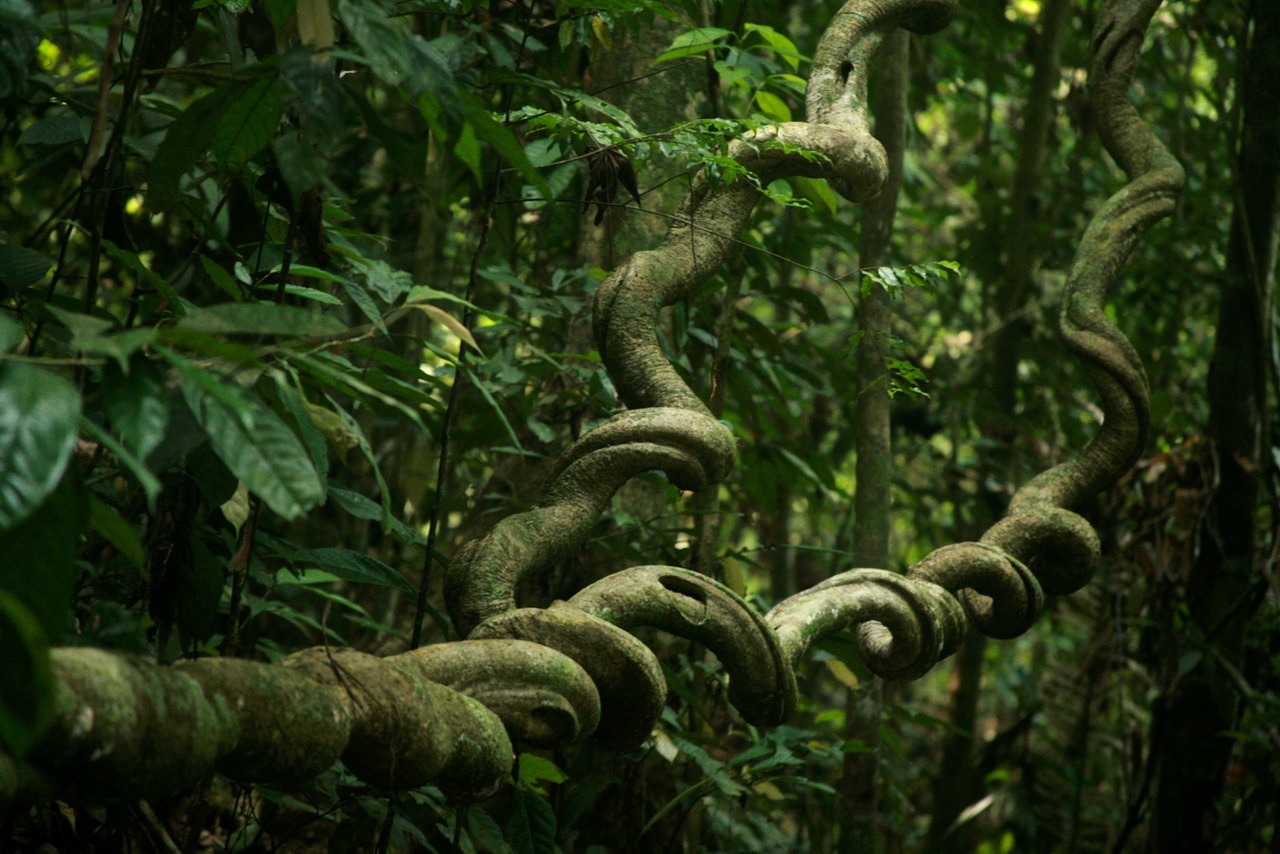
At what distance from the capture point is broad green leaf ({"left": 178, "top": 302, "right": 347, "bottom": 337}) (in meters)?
0.62

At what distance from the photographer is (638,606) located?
2.91 ft

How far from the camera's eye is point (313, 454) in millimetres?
916

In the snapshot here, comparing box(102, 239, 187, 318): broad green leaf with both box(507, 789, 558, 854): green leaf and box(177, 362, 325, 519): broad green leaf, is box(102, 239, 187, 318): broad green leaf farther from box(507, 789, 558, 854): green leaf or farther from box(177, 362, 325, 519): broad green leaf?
box(507, 789, 558, 854): green leaf

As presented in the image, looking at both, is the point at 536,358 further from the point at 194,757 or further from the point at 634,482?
the point at 194,757

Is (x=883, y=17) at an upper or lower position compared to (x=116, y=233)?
upper

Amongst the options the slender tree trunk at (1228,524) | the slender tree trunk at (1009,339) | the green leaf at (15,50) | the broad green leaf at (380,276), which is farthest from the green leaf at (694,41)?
the slender tree trunk at (1009,339)

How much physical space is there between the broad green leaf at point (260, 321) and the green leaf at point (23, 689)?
0.68ft

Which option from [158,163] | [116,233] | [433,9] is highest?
[433,9]

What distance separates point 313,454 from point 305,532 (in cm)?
152

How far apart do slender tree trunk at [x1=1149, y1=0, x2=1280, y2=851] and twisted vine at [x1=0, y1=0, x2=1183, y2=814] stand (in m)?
0.52

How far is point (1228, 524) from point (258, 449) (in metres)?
1.88

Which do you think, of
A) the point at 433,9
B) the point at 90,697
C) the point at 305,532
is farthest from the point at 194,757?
the point at 305,532

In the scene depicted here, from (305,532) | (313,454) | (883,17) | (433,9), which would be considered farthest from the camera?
(305,532)

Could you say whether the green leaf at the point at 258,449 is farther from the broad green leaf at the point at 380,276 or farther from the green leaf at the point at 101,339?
the broad green leaf at the point at 380,276
